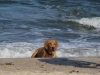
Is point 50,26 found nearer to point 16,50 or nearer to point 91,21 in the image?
point 91,21

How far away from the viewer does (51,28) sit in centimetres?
1516

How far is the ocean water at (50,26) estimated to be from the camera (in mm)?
11344

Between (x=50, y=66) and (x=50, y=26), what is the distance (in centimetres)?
813

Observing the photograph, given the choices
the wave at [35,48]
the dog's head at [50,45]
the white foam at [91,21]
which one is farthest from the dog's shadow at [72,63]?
the white foam at [91,21]

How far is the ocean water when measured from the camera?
1134cm

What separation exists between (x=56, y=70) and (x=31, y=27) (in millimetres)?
8137

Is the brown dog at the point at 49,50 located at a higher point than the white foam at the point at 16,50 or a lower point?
higher

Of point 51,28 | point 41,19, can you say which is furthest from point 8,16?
point 51,28

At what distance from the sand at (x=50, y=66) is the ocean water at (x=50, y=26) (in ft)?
8.65

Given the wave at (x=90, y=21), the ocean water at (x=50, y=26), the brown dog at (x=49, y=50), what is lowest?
the wave at (x=90, y=21)

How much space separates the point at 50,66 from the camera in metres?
7.57

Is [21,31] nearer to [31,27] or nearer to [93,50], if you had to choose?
[31,27]

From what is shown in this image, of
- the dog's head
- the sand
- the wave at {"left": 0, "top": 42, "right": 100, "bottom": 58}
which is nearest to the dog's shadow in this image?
the sand

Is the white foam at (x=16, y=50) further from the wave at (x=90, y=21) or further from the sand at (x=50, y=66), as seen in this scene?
the wave at (x=90, y=21)
